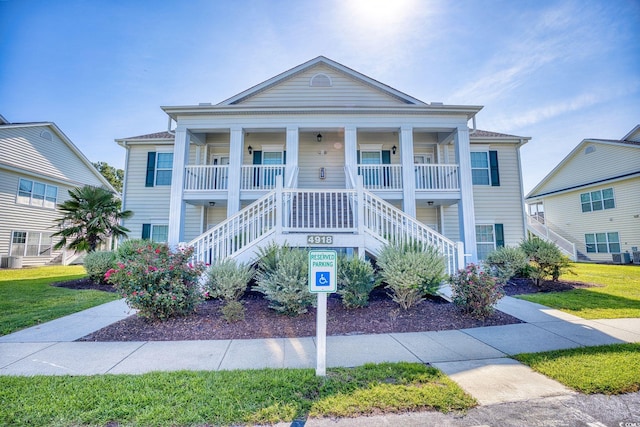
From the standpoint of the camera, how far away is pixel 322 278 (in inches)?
127

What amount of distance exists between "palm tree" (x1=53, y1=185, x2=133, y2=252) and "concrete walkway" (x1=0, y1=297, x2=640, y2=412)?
234 inches

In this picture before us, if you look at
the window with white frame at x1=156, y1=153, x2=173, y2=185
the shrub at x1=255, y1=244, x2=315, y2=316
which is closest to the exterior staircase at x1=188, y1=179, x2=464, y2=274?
the shrub at x1=255, y1=244, x2=315, y2=316

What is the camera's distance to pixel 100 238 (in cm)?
1047

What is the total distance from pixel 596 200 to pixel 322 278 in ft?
75.9

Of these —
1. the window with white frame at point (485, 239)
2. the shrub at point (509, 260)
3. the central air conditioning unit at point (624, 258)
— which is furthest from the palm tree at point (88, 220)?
the central air conditioning unit at point (624, 258)

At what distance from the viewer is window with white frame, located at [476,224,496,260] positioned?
12.7m

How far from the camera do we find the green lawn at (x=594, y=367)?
2.88m

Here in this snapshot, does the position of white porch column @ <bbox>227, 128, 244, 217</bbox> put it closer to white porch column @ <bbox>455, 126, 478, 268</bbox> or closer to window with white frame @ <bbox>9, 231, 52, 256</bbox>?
white porch column @ <bbox>455, 126, 478, 268</bbox>

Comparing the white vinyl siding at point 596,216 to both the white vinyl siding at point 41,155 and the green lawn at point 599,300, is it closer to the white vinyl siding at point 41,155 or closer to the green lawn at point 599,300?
the green lawn at point 599,300

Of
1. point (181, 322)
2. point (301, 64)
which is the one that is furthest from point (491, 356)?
point (301, 64)

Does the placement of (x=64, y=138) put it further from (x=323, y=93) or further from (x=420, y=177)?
(x=420, y=177)

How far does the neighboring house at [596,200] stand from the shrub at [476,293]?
17.5 meters

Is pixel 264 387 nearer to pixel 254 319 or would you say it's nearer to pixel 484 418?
pixel 484 418

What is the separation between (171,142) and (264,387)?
12.8 m
